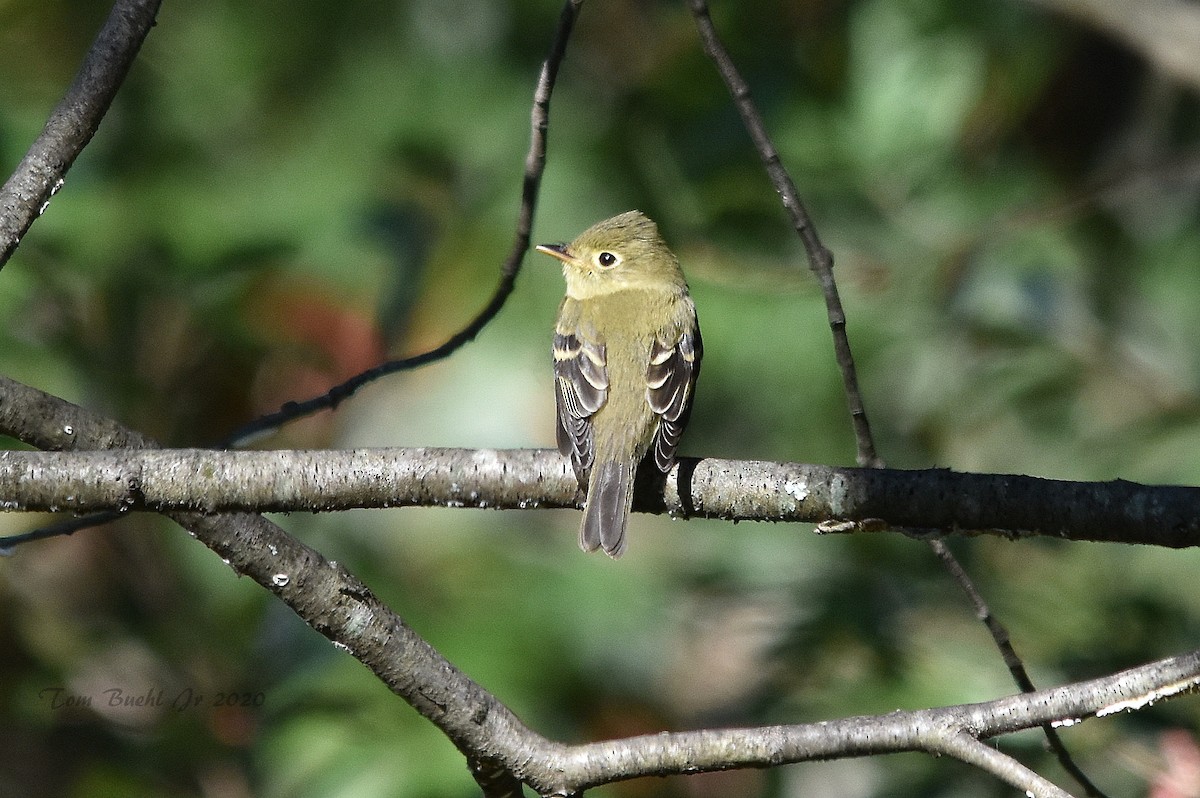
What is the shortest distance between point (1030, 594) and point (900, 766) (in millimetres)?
747

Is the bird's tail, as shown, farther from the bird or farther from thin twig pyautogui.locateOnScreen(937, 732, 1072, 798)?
thin twig pyautogui.locateOnScreen(937, 732, 1072, 798)

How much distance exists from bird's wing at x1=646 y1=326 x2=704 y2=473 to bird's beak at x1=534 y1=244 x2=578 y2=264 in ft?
2.33

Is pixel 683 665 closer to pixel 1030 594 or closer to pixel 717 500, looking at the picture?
pixel 1030 594

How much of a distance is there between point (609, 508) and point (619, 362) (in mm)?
779

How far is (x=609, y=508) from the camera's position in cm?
353

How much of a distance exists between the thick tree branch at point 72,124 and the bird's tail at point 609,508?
5.04 feet

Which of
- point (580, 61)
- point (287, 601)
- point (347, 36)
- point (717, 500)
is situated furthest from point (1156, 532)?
point (347, 36)

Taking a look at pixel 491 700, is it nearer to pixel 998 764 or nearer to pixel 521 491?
pixel 521 491

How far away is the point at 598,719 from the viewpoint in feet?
16.5

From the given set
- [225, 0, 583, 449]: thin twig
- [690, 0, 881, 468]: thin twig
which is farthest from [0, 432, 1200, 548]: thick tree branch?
[225, 0, 583, 449]: thin twig

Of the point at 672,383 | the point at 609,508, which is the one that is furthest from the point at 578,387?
the point at 609,508

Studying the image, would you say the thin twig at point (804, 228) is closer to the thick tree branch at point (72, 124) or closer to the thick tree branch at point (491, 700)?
the thick tree branch at point (491, 700)

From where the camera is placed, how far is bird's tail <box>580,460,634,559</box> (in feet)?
11.5

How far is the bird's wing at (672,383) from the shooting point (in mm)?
3672
